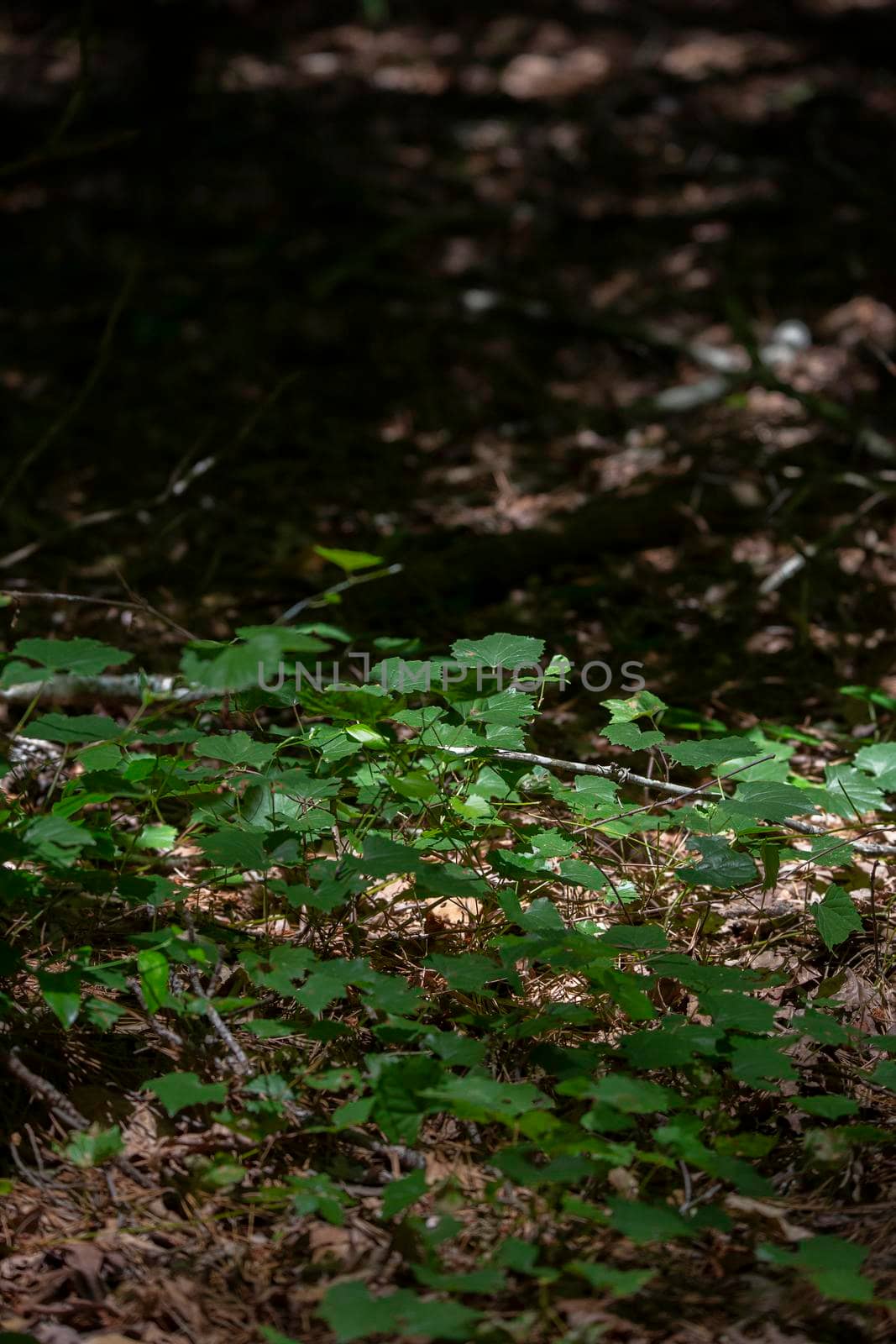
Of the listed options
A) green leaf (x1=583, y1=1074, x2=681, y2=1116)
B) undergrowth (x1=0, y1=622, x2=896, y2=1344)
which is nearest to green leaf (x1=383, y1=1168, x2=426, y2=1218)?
undergrowth (x1=0, y1=622, x2=896, y2=1344)

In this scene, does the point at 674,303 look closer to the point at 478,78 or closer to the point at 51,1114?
the point at 478,78

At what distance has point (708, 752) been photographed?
2.05 meters

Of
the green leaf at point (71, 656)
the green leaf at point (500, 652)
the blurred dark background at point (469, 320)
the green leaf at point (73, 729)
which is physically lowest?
the blurred dark background at point (469, 320)

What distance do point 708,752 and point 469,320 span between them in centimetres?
440

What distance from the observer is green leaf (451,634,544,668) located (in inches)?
83.9

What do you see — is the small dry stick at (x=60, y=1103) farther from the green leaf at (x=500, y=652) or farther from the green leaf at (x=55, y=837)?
the green leaf at (x=500, y=652)

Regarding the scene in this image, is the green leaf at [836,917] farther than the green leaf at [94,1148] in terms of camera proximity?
Yes

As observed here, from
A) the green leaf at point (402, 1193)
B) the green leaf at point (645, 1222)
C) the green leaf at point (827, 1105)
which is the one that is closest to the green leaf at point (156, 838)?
the green leaf at point (402, 1193)

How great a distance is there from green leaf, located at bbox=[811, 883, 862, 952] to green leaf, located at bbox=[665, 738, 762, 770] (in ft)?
1.00

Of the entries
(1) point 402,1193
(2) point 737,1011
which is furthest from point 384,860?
(2) point 737,1011

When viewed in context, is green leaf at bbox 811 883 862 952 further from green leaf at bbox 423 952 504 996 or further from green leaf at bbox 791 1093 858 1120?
green leaf at bbox 423 952 504 996

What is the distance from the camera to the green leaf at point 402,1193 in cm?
149

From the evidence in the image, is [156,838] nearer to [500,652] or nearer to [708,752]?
[500,652]

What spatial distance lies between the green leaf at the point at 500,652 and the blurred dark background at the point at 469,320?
1165mm
